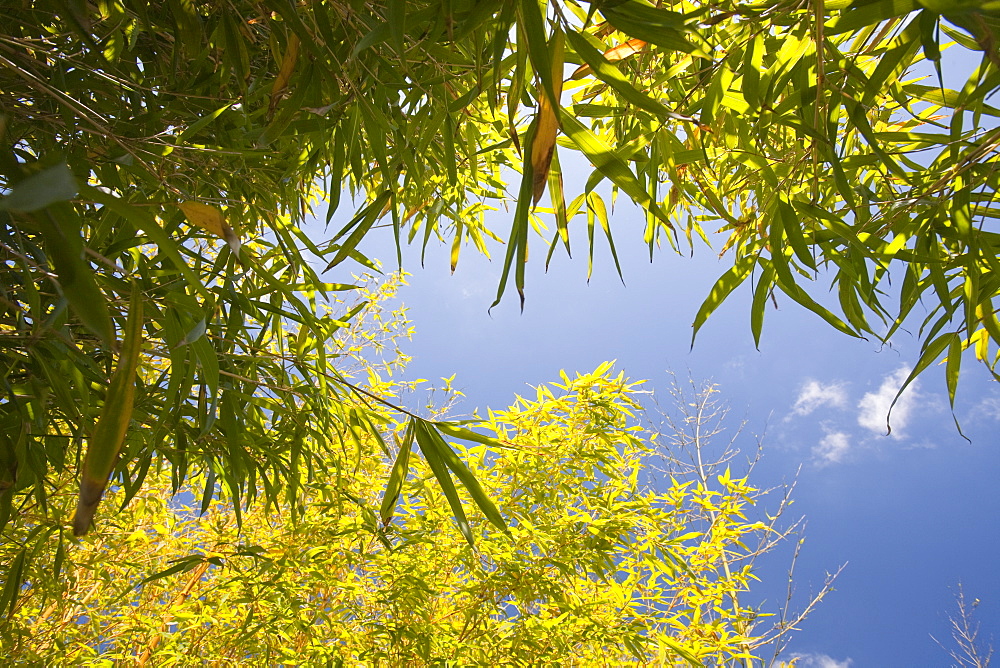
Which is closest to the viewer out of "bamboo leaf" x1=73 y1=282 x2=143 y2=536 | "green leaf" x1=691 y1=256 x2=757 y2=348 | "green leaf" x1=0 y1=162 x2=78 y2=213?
"green leaf" x1=0 y1=162 x2=78 y2=213

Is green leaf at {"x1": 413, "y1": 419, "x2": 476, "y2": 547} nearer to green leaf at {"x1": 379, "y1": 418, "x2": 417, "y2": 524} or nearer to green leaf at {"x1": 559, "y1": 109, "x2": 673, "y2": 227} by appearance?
green leaf at {"x1": 379, "y1": 418, "x2": 417, "y2": 524}

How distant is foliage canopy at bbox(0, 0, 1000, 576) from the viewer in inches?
21.0

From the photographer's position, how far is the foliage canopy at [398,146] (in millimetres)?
535

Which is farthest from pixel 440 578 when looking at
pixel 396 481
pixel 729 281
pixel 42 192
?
pixel 42 192

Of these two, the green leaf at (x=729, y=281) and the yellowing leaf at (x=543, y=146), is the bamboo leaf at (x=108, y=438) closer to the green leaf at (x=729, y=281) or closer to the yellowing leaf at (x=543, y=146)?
the yellowing leaf at (x=543, y=146)

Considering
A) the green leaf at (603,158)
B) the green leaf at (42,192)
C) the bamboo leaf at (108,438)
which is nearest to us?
the green leaf at (42,192)

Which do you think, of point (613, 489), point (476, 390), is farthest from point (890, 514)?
point (613, 489)

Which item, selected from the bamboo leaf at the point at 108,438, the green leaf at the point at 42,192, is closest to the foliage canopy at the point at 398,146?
the bamboo leaf at the point at 108,438

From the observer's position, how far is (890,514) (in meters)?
11.6

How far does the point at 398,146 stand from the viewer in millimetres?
917

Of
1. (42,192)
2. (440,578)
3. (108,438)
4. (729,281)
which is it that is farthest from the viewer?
(440,578)

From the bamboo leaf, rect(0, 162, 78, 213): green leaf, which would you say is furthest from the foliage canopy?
rect(0, 162, 78, 213): green leaf

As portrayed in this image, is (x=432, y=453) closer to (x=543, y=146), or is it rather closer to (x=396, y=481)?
(x=396, y=481)

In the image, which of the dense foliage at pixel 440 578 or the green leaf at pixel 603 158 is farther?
the dense foliage at pixel 440 578
